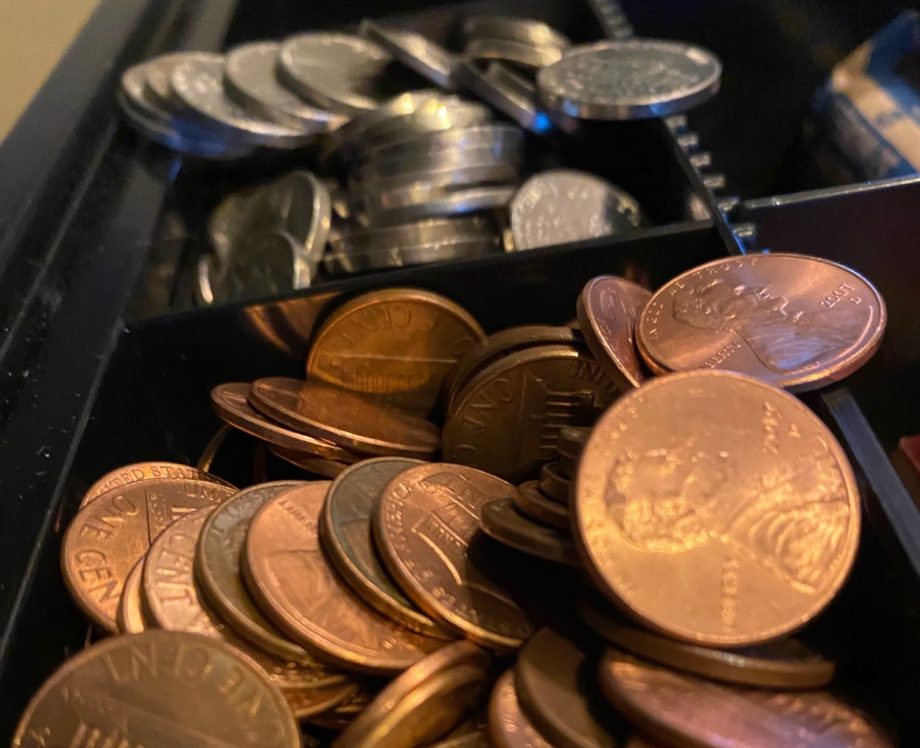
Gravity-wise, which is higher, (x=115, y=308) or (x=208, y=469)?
(x=115, y=308)

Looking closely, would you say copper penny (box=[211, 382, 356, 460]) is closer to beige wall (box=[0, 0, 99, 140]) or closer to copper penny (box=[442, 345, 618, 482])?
A: copper penny (box=[442, 345, 618, 482])

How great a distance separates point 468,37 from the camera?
1.75m

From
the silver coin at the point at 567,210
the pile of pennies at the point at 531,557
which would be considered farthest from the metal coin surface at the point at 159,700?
the silver coin at the point at 567,210

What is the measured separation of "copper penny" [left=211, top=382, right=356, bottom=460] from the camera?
0.97 meters

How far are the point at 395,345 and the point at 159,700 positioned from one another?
598mm

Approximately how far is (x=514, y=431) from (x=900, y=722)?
1.75ft

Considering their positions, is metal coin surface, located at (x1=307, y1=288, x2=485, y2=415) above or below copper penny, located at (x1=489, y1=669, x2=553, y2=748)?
above

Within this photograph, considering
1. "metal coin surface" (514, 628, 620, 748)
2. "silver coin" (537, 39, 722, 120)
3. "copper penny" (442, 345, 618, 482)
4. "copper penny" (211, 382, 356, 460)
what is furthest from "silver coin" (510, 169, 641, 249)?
"metal coin surface" (514, 628, 620, 748)

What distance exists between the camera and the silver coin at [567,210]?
53.0 inches

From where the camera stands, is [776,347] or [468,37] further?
[468,37]

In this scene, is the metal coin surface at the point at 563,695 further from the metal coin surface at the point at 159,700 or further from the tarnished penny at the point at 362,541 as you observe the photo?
the metal coin surface at the point at 159,700

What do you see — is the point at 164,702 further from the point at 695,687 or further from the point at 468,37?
the point at 468,37

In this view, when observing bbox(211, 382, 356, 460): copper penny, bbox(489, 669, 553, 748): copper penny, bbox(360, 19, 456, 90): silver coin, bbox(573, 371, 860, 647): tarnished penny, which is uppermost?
bbox(360, 19, 456, 90): silver coin

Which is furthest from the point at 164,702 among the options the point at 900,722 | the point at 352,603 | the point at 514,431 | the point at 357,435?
the point at 900,722
